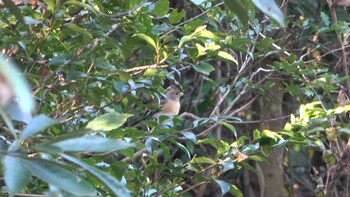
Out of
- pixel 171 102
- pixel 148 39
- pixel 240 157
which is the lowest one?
pixel 171 102

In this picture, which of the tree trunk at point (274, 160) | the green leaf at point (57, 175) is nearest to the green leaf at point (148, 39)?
the green leaf at point (57, 175)

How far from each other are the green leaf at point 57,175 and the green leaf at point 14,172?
0.05ft

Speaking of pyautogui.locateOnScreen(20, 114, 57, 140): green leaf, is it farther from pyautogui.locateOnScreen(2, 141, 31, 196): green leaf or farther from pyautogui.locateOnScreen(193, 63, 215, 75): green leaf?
pyautogui.locateOnScreen(193, 63, 215, 75): green leaf

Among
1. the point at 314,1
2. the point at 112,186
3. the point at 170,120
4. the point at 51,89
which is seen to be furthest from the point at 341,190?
the point at 112,186

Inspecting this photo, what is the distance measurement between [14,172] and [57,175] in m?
0.06

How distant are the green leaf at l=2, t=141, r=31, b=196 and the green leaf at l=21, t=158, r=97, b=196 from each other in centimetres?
1

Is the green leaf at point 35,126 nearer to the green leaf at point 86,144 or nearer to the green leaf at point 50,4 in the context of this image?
the green leaf at point 86,144

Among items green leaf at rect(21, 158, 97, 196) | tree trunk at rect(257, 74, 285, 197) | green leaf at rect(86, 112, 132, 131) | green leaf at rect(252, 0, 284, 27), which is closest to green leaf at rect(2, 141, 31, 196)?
green leaf at rect(21, 158, 97, 196)

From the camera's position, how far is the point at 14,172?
93 centimetres

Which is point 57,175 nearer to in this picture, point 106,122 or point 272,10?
point 272,10

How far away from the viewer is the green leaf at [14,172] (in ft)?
3.01

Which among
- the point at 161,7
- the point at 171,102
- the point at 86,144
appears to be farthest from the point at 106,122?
the point at 171,102

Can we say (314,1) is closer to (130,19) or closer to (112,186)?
(130,19)

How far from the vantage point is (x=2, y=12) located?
2.24 meters
